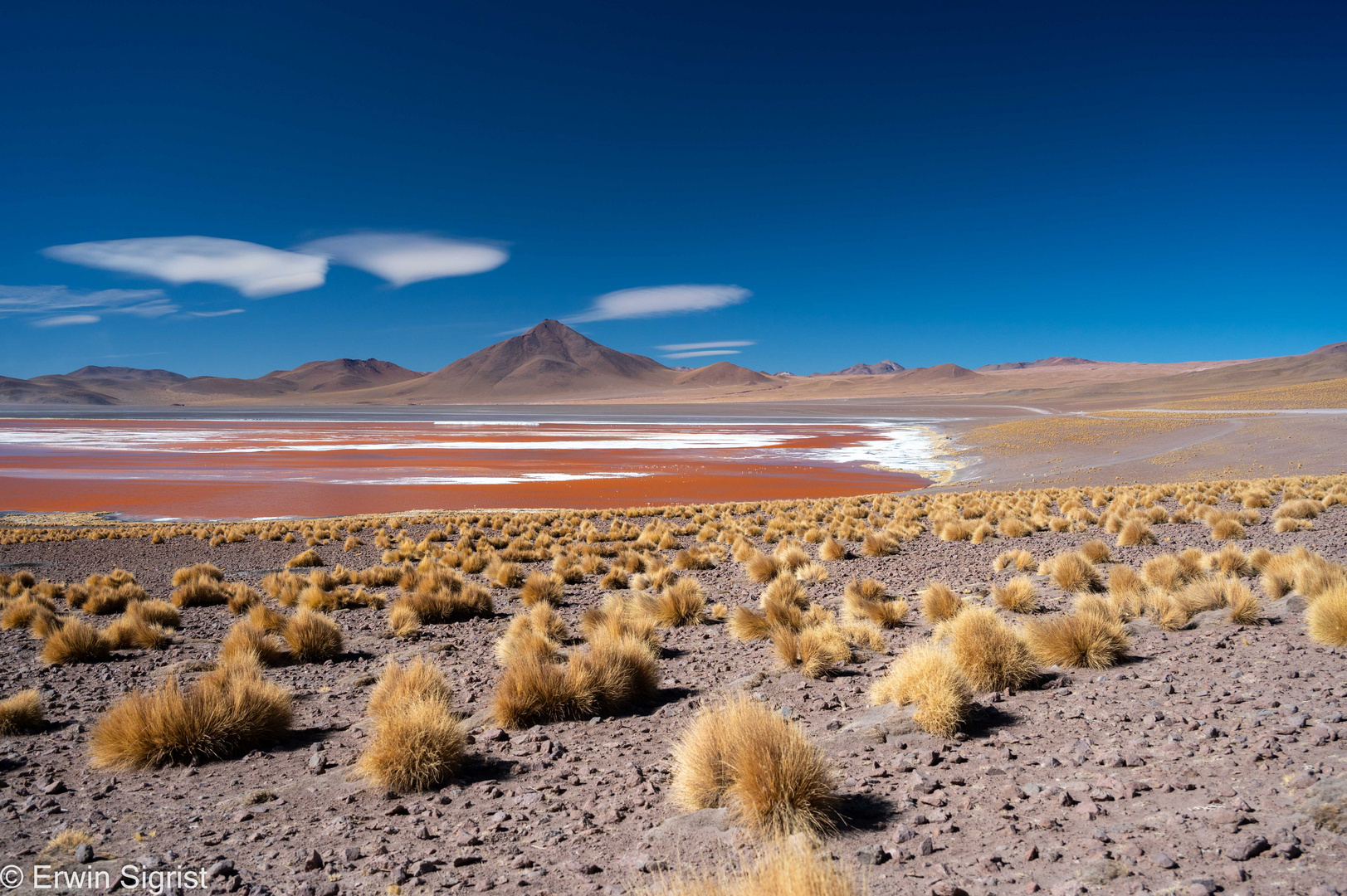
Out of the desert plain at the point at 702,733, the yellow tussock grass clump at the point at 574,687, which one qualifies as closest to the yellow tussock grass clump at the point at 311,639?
the desert plain at the point at 702,733

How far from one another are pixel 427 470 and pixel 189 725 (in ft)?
113

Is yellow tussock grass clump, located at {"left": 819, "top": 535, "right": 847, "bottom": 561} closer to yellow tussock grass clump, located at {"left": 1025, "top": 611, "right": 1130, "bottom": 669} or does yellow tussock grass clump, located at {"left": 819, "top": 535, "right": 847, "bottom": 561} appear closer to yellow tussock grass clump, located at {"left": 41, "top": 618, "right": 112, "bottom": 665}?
yellow tussock grass clump, located at {"left": 1025, "top": 611, "right": 1130, "bottom": 669}

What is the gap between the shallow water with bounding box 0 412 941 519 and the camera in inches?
1074

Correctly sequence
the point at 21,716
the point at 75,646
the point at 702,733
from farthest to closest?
the point at 75,646 < the point at 21,716 < the point at 702,733

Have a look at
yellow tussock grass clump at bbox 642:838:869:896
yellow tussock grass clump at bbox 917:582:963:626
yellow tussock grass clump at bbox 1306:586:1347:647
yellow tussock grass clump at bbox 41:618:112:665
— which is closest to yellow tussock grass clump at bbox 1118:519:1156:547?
yellow tussock grass clump at bbox 917:582:963:626

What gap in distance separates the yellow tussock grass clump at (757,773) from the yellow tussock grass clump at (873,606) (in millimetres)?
4521

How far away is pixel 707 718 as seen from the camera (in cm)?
423

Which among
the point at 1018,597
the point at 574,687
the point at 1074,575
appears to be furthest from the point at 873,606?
the point at 574,687

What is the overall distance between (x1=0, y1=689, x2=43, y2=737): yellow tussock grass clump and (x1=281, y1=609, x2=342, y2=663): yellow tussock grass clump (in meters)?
2.25

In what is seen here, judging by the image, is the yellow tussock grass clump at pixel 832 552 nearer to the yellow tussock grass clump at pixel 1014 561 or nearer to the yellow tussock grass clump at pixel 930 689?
the yellow tussock grass clump at pixel 1014 561

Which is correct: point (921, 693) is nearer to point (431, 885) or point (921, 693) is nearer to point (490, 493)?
point (431, 885)

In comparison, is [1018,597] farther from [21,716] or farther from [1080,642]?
[21,716]

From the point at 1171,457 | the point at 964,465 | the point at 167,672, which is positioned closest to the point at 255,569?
the point at 167,672

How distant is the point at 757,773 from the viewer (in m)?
3.73
